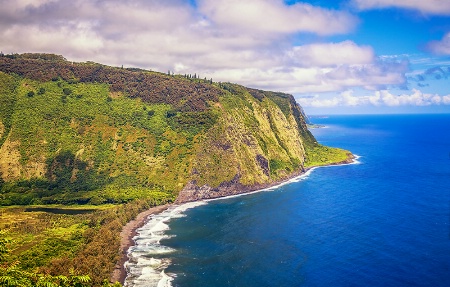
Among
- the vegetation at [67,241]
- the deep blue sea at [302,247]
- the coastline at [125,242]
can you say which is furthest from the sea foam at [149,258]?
the vegetation at [67,241]

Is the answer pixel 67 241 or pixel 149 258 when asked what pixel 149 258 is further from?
pixel 67 241

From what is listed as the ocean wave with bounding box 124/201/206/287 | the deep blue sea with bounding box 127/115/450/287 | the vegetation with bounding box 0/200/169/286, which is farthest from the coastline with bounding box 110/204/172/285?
the deep blue sea with bounding box 127/115/450/287

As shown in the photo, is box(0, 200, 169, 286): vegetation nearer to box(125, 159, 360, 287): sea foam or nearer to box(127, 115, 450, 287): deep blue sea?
box(125, 159, 360, 287): sea foam

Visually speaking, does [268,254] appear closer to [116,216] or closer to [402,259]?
[402,259]

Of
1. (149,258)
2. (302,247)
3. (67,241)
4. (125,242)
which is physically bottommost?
(125,242)

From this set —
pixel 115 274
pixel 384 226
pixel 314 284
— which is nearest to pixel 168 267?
pixel 115 274

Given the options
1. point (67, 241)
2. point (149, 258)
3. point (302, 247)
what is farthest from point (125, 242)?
point (302, 247)

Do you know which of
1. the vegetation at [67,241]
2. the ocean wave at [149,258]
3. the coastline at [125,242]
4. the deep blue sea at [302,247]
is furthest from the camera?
the coastline at [125,242]

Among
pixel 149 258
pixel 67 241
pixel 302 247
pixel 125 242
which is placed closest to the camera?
pixel 149 258

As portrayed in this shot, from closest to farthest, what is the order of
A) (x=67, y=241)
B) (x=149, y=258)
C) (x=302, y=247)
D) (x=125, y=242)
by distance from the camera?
(x=149, y=258)
(x=67, y=241)
(x=302, y=247)
(x=125, y=242)

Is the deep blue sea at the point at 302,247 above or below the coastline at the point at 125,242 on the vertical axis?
above

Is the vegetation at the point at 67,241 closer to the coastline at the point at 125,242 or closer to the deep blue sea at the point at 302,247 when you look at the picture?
the coastline at the point at 125,242

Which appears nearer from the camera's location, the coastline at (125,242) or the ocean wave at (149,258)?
the ocean wave at (149,258)
